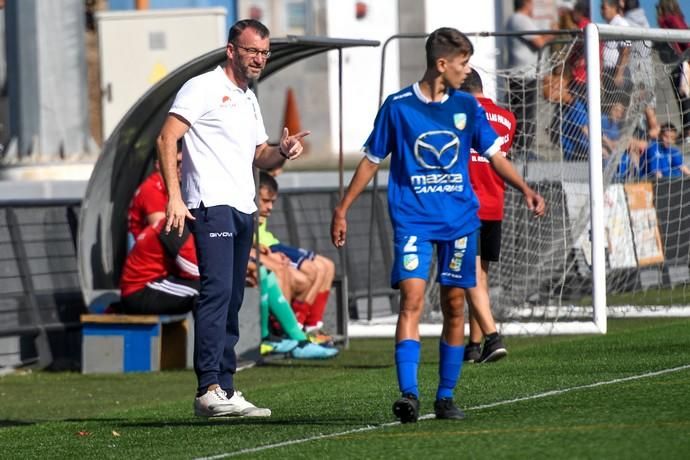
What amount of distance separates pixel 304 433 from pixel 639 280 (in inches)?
345

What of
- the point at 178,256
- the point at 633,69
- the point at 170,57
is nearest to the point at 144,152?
the point at 178,256

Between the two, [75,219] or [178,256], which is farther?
[75,219]

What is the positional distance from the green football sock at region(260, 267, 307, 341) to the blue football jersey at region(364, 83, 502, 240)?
219 inches

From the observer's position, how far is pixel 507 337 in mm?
15828

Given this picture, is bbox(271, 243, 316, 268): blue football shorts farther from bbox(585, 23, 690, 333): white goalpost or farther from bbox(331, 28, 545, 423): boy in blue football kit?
bbox(331, 28, 545, 423): boy in blue football kit

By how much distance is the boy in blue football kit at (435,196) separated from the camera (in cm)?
928

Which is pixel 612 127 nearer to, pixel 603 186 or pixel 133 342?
pixel 603 186

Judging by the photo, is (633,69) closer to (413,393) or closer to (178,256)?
(178,256)

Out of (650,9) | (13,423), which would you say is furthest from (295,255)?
(650,9)

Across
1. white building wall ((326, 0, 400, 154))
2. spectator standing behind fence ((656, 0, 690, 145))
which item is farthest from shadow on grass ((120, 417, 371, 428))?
white building wall ((326, 0, 400, 154))

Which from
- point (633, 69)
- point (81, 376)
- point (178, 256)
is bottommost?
point (81, 376)

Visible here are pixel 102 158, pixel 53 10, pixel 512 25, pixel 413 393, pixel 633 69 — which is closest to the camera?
pixel 413 393

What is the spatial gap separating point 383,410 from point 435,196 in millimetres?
1496

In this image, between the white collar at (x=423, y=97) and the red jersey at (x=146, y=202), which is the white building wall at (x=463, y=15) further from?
the white collar at (x=423, y=97)
